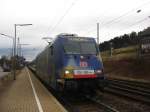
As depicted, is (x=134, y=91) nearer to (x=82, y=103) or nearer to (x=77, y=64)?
(x=82, y=103)

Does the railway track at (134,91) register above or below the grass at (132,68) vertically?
below

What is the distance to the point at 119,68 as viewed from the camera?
5006 cm

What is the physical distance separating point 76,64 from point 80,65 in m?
0.20

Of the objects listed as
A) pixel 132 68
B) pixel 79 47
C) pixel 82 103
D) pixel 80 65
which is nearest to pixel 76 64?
pixel 80 65

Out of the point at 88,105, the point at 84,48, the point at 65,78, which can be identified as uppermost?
the point at 84,48

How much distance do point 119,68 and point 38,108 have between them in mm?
36623

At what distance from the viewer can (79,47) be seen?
58.0 feet

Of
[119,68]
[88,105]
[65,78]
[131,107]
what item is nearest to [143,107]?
[131,107]

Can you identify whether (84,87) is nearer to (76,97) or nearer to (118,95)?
(76,97)

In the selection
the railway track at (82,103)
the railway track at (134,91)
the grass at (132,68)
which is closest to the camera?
the railway track at (82,103)

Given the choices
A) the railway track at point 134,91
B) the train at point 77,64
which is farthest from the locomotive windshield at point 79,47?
the railway track at point 134,91

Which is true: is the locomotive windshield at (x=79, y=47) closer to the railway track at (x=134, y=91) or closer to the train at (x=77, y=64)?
the train at (x=77, y=64)

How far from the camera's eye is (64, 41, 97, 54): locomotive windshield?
1744 centimetres

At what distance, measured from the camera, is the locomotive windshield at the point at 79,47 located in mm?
17438
